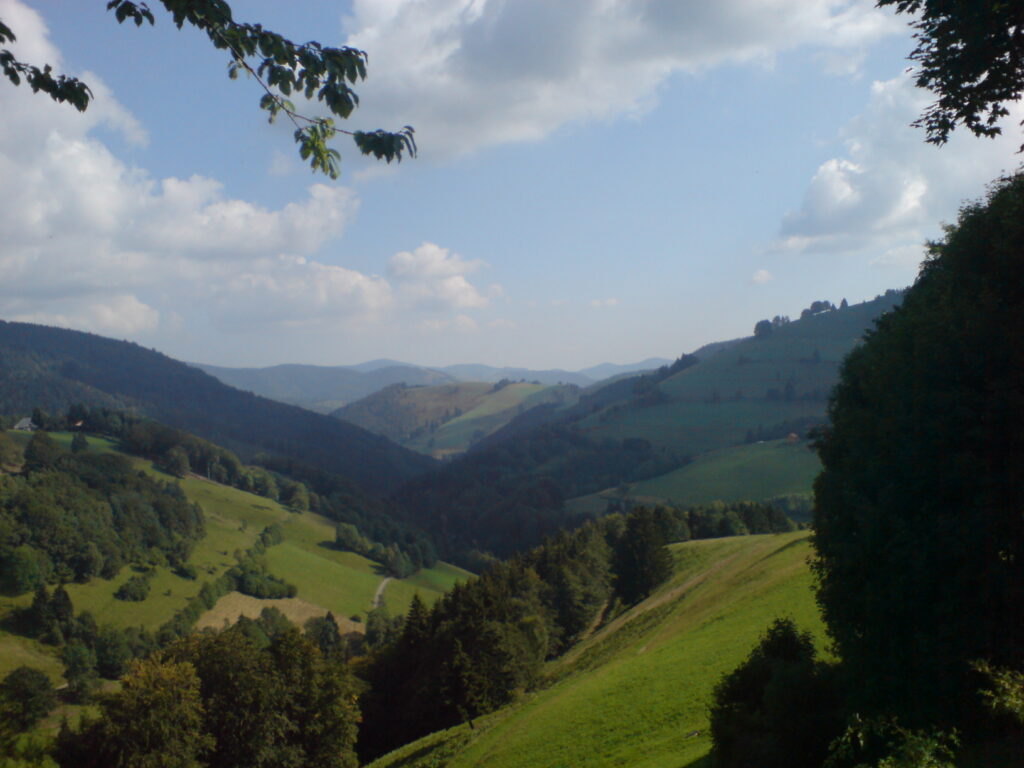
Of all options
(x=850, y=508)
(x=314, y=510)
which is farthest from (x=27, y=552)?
(x=850, y=508)

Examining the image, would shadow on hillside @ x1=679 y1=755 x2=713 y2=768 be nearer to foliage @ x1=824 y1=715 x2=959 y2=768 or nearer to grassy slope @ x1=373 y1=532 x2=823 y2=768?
grassy slope @ x1=373 y1=532 x2=823 y2=768

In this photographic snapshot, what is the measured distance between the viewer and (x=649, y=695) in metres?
23.9

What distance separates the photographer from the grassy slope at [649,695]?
20467 millimetres

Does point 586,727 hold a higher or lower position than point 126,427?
lower

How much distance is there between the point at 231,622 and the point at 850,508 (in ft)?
349

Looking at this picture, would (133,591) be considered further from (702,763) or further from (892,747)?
(892,747)

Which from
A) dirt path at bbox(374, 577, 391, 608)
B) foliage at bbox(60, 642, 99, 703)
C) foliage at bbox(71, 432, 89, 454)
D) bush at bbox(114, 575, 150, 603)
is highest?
foliage at bbox(71, 432, 89, 454)

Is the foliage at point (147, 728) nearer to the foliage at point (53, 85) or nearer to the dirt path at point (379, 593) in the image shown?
the foliage at point (53, 85)

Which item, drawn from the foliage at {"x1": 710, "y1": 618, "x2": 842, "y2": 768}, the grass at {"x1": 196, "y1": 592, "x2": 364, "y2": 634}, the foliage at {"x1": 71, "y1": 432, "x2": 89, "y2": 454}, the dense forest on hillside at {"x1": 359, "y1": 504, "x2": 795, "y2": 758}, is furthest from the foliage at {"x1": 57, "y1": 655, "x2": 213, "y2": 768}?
the foliage at {"x1": 71, "y1": 432, "x2": 89, "y2": 454}

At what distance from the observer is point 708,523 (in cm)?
9188

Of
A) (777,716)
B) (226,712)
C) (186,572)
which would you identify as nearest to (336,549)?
(186,572)

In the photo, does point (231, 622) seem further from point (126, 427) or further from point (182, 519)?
point (126, 427)

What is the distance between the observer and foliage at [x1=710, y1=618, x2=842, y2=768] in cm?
1207

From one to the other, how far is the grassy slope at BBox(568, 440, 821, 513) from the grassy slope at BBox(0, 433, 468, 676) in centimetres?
5098
